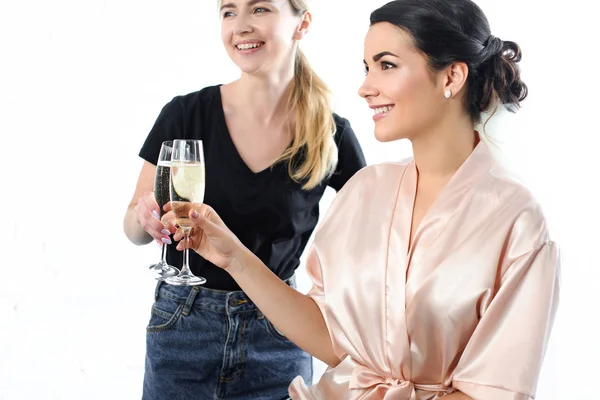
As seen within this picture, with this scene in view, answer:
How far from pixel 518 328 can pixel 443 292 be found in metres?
0.18

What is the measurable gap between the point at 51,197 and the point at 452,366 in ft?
9.38

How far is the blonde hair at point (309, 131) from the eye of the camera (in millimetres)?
2385

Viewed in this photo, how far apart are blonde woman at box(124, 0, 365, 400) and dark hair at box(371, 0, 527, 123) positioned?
564 millimetres

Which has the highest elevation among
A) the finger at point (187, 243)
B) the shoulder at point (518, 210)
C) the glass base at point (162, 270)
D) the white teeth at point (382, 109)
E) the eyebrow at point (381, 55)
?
the eyebrow at point (381, 55)

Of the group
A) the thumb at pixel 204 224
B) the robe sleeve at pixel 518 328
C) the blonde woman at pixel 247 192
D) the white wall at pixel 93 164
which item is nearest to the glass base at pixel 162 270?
the blonde woman at pixel 247 192

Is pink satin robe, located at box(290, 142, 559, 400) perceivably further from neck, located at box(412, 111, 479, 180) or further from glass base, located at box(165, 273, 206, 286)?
glass base, located at box(165, 273, 206, 286)

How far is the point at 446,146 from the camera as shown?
192cm

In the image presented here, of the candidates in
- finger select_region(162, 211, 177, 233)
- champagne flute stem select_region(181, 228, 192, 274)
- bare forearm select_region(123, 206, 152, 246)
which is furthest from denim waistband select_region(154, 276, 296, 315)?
finger select_region(162, 211, 177, 233)

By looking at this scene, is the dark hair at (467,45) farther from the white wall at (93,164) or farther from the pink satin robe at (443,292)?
the white wall at (93,164)

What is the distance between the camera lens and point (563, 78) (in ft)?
12.1

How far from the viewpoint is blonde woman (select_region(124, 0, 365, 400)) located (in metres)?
2.31

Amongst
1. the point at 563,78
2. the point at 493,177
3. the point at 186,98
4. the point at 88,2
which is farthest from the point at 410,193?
the point at 88,2

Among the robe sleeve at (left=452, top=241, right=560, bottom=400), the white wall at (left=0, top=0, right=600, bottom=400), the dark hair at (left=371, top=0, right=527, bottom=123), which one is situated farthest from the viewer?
the white wall at (left=0, top=0, right=600, bottom=400)

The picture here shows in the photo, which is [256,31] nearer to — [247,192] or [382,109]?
[247,192]
